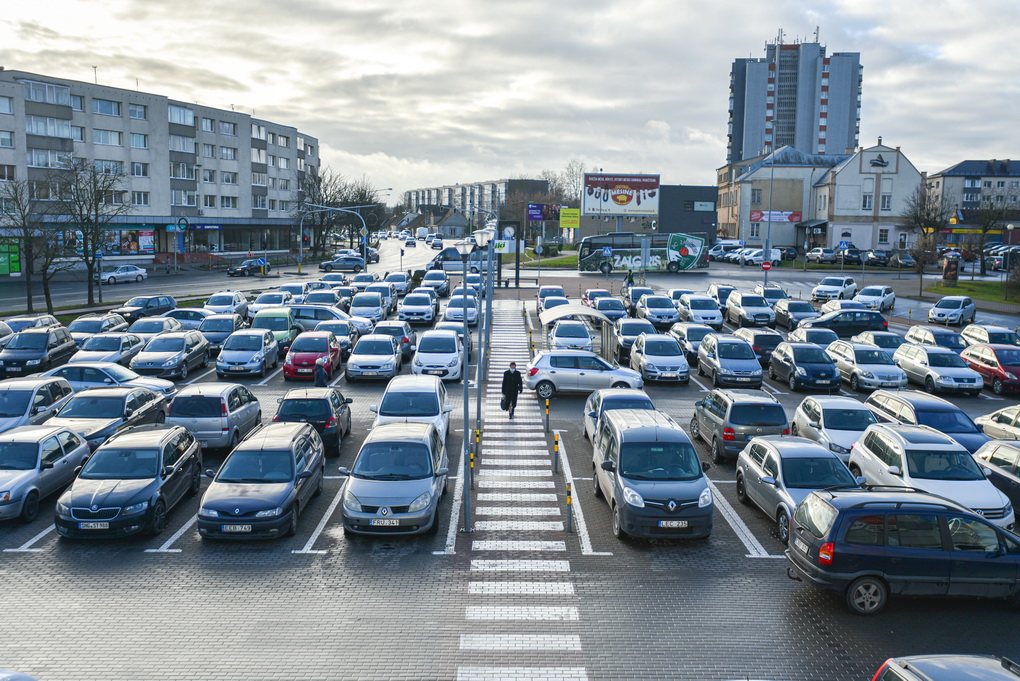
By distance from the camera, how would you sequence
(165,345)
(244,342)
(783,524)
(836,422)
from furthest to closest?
1. (244,342)
2. (165,345)
3. (836,422)
4. (783,524)

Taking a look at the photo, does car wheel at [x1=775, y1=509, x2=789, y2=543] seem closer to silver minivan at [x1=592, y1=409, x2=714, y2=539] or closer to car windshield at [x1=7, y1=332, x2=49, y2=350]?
silver minivan at [x1=592, y1=409, x2=714, y2=539]

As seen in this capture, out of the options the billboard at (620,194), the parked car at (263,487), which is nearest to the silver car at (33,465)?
the parked car at (263,487)

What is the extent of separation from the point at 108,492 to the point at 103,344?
48.9 feet

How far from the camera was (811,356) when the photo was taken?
26.6 meters

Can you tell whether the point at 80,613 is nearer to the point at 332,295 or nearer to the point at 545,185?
the point at 332,295

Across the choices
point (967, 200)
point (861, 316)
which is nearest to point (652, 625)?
point (861, 316)

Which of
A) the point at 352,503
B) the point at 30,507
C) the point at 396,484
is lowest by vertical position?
the point at 30,507

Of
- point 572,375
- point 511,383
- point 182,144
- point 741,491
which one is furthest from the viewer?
point 182,144

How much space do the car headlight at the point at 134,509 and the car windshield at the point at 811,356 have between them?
19.8m

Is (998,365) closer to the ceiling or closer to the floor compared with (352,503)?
closer to the ceiling

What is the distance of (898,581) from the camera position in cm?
1090

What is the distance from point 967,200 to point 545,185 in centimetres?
7657

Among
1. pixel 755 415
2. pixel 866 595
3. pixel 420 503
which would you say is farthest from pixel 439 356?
pixel 866 595

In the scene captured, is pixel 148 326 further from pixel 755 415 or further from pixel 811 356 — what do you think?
pixel 811 356
